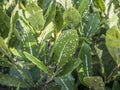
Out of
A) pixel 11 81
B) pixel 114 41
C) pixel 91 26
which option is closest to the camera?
pixel 114 41

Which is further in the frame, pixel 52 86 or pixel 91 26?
pixel 91 26

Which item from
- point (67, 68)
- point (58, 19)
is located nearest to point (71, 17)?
point (58, 19)

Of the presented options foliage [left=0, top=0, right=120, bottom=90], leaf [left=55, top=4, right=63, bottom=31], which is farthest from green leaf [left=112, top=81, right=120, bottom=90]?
leaf [left=55, top=4, right=63, bottom=31]

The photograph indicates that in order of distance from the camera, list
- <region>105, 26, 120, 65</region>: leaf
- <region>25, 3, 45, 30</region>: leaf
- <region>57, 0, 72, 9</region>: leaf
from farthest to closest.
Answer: <region>57, 0, 72, 9</region>: leaf < <region>25, 3, 45, 30</region>: leaf < <region>105, 26, 120, 65</region>: leaf

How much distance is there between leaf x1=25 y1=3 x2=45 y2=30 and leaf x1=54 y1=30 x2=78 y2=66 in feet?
0.29

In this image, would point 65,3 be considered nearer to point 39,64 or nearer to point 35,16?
point 35,16

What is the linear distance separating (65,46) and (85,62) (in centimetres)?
10

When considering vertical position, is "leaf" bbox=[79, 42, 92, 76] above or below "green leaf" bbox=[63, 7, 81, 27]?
below

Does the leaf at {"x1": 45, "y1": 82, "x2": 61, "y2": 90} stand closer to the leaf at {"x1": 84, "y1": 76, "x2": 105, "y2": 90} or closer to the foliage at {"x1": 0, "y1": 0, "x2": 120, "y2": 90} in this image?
the foliage at {"x1": 0, "y1": 0, "x2": 120, "y2": 90}

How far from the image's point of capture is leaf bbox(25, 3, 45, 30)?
2.90ft

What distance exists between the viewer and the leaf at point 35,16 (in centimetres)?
88

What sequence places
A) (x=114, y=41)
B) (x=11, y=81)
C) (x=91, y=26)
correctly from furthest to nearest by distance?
(x=91, y=26), (x=11, y=81), (x=114, y=41)

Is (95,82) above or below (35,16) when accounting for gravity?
below

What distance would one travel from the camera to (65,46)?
86 centimetres
